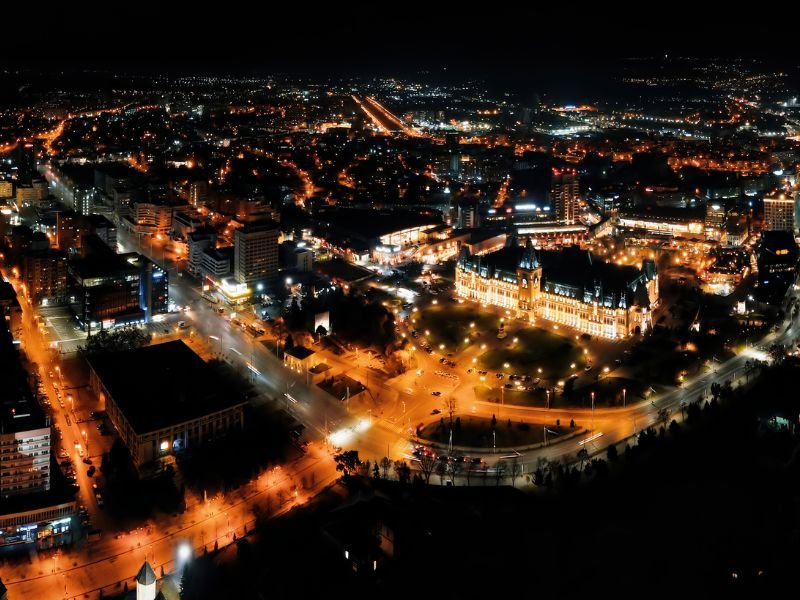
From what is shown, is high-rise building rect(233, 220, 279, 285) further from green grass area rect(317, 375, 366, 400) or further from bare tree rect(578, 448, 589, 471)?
bare tree rect(578, 448, 589, 471)

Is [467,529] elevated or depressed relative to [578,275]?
depressed

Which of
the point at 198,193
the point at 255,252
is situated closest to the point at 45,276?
the point at 255,252

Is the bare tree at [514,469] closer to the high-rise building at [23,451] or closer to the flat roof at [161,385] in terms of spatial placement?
the flat roof at [161,385]

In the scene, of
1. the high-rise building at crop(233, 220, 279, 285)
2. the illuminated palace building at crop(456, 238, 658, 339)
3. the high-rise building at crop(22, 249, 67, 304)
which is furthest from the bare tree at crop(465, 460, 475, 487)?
the high-rise building at crop(22, 249, 67, 304)

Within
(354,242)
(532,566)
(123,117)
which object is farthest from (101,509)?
(123,117)

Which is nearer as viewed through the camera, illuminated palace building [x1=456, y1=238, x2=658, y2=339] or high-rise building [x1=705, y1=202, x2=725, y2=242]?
illuminated palace building [x1=456, y1=238, x2=658, y2=339]

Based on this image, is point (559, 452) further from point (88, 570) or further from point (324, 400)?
point (88, 570)
